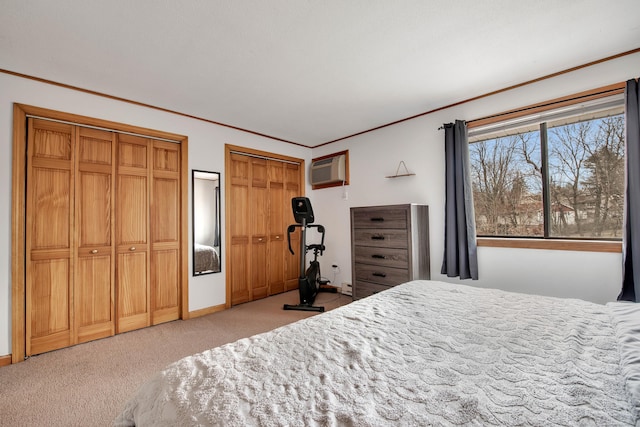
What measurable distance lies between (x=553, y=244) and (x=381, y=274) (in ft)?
5.27

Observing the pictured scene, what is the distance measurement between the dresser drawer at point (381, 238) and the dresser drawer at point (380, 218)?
0.06m

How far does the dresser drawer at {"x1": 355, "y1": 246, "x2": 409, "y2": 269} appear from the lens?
2893mm

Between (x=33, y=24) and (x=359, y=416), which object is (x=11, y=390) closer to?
(x=33, y=24)

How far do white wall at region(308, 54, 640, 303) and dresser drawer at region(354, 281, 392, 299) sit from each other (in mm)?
691

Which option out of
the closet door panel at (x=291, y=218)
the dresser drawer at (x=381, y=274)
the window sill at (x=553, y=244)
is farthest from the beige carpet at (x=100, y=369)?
the window sill at (x=553, y=244)

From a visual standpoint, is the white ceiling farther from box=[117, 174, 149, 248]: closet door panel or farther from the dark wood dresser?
the dark wood dresser

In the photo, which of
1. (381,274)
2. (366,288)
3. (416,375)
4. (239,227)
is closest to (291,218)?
(239,227)

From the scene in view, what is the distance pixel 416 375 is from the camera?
0.85m

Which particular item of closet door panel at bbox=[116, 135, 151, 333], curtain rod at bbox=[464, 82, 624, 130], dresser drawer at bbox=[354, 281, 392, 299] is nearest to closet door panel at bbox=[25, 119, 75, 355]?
closet door panel at bbox=[116, 135, 151, 333]

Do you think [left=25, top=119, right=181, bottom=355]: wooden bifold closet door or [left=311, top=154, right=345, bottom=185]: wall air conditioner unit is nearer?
[left=25, top=119, right=181, bottom=355]: wooden bifold closet door

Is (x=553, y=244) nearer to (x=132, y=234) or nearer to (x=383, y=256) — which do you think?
(x=383, y=256)

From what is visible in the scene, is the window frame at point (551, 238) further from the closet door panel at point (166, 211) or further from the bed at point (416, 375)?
the closet door panel at point (166, 211)

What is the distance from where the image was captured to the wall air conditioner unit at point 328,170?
4.17 metres

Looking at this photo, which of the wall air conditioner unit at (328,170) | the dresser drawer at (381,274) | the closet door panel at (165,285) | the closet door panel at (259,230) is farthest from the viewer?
the wall air conditioner unit at (328,170)
